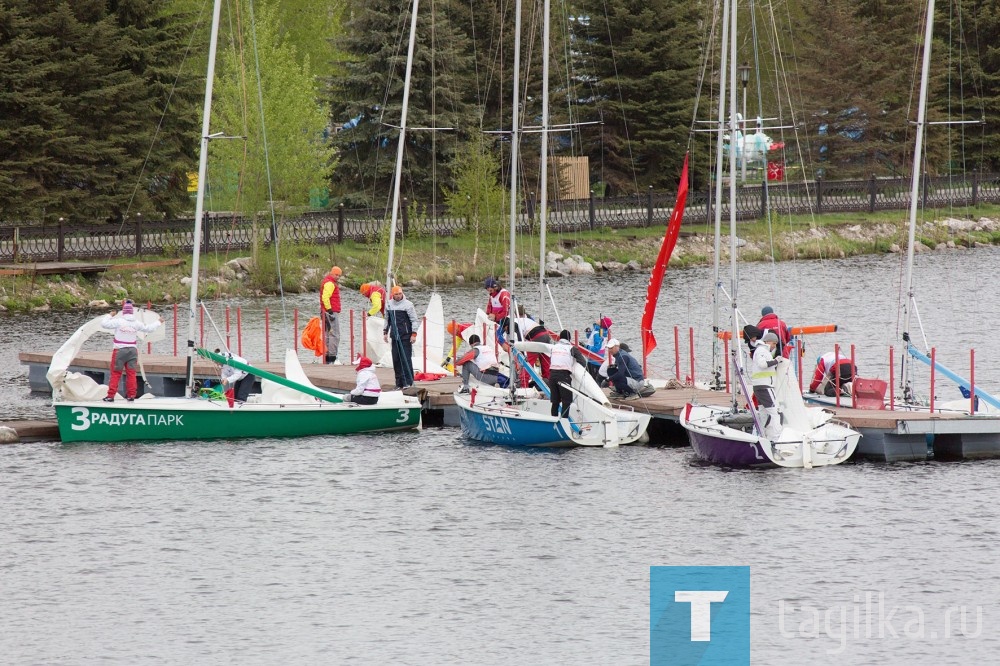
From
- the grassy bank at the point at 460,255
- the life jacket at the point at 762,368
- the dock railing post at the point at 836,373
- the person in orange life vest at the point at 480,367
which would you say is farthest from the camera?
the grassy bank at the point at 460,255

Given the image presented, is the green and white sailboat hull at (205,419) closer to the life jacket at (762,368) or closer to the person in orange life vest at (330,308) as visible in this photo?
the person in orange life vest at (330,308)

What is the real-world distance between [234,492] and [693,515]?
277 inches

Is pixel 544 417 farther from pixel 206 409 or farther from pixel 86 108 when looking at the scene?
pixel 86 108

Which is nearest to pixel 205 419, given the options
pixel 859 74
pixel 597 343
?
pixel 597 343

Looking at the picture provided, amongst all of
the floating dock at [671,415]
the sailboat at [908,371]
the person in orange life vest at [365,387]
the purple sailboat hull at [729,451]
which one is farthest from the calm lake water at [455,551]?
the sailboat at [908,371]

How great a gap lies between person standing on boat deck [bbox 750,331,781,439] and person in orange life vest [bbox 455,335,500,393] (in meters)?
5.91

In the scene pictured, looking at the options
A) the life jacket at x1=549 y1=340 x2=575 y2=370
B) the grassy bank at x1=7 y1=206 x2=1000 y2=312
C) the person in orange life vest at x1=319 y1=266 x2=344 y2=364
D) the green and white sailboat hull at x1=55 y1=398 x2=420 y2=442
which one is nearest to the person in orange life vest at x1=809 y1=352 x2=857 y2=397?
the life jacket at x1=549 y1=340 x2=575 y2=370

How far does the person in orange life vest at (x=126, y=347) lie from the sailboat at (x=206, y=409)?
221 mm

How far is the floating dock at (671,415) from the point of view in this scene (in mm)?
24688

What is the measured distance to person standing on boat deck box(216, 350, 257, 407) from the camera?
1080 inches

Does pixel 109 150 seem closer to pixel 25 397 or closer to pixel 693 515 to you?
pixel 25 397

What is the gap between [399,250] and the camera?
5772 centimetres

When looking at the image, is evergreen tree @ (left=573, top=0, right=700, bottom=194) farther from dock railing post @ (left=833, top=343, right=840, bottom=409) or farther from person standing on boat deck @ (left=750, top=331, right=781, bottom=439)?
person standing on boat deck @ (left=750, top=331, right=781, bottom=439)

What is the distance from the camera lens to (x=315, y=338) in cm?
3347
